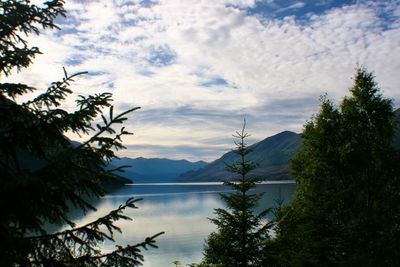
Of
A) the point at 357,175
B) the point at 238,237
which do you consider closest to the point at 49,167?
the point at 238,237

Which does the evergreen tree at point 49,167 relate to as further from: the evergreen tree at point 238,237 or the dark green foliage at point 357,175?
the dark green foliage at point 357,175

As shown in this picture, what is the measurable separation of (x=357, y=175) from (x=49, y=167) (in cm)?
2540

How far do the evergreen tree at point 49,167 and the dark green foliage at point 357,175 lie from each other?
1550cm

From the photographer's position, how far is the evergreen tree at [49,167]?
5.79 m

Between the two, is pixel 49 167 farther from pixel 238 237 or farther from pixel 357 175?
pixel 357 175

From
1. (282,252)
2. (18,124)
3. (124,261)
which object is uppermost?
(18,124)

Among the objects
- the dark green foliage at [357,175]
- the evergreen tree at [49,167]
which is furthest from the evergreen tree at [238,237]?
the evergreen tree at [49,167]

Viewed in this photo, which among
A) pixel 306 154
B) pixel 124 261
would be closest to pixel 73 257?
pixel 124 261

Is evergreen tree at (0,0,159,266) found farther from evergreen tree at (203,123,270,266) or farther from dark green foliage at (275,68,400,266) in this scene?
dark green foliage at (275,68,400,266)

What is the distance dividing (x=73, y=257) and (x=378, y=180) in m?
24.9

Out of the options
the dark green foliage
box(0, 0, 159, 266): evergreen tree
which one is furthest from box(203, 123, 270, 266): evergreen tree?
box(0, 0, 159, 266): evergreen tree

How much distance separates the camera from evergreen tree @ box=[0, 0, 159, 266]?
579 cm

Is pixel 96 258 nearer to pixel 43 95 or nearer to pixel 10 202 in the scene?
pixel 10 202

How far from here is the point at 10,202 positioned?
5.54m
